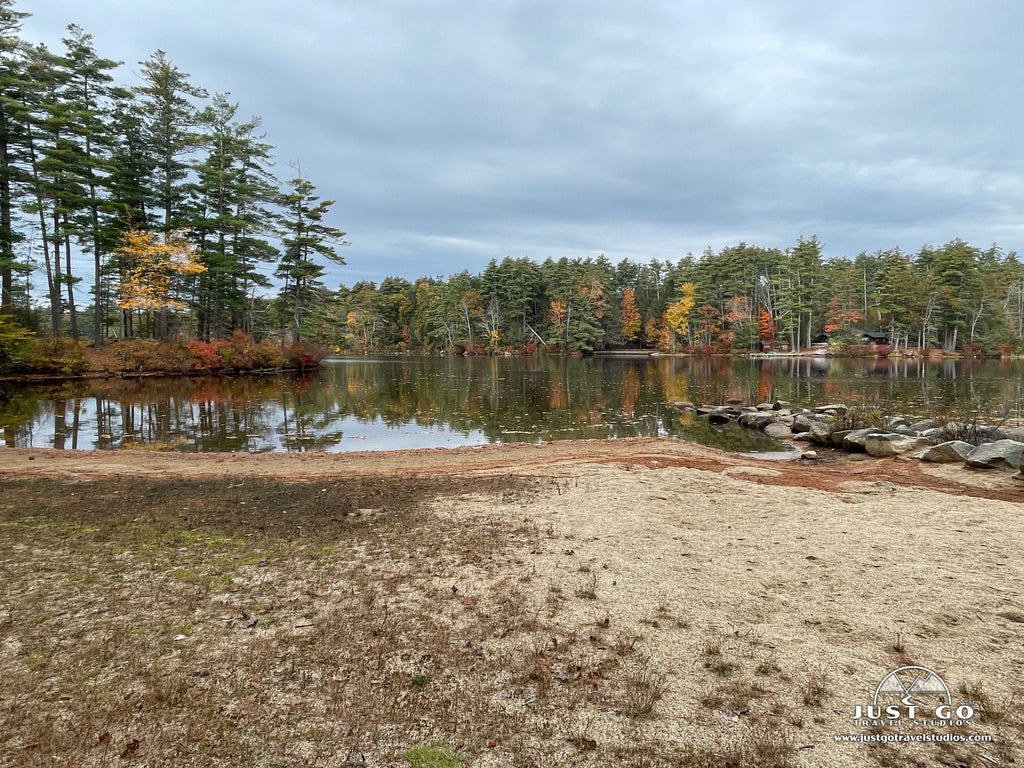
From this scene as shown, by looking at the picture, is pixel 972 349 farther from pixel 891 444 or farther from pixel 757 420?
pixel 891 444

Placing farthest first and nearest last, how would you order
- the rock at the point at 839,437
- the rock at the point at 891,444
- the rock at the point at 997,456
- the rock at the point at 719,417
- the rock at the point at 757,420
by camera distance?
the rock at the point at 719,417, the rock at the point at 757,420, the rock at the point at 839,437, the rock at the point at 891,444, the rock at the point at 997,456

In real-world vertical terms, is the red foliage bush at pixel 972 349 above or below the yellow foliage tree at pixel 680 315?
below

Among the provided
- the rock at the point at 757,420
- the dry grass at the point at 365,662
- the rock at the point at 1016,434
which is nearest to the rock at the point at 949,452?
the rock at the point at 1016,434

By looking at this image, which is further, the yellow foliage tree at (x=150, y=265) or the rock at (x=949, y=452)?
the yellow foliage tree at (x=150, y=265)

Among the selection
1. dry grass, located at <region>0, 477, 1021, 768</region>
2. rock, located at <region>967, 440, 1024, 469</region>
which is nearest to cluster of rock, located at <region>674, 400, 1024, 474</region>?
rock, located at <region>967, 440, 1024, 469</region>

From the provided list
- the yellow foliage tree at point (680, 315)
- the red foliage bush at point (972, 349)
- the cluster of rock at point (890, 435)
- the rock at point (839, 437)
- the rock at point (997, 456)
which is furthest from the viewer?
the yellow foliage tree at point (680, 315)

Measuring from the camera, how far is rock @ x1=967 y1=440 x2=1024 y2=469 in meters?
8.34

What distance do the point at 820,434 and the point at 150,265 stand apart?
37311 mm

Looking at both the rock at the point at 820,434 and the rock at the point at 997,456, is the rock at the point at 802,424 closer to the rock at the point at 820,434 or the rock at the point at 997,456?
the rock at the point at 820,434

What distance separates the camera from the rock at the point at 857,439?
11.6m

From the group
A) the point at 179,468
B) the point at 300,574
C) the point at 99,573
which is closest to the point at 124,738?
the point at 300,574

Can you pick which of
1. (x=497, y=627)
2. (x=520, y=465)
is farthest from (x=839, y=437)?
(x=497, y=627)

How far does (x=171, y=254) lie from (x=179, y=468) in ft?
95.9

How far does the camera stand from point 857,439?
11.7 meters
